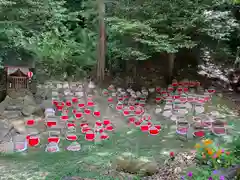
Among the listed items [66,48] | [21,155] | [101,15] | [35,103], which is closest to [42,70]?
[66,48]

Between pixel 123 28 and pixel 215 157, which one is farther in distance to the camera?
pixel 123 28

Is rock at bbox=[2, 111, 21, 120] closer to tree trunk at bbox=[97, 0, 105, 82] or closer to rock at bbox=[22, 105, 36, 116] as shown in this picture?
rock at bbox=[22, 105, 36, 116]

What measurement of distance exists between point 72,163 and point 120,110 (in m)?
3.03

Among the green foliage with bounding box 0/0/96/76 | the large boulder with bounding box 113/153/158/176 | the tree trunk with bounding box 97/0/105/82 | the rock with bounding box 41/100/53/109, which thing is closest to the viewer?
the large boulder with bounding box 113/153/158/176

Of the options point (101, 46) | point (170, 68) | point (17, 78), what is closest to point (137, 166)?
point (17, 78)

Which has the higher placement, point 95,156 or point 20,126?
point 20,126

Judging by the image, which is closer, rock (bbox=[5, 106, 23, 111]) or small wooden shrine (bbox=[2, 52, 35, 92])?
rock (bbox=[5, 106, 23, 111])

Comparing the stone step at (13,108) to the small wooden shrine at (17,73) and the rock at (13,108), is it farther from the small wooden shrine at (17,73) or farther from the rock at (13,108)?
the small wooden shrine at (17,73)

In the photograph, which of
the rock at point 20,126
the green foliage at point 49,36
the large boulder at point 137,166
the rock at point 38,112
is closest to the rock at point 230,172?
the large boulder at point 137,166

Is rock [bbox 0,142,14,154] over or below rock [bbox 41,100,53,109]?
below

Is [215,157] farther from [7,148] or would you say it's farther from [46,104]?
[46,104]

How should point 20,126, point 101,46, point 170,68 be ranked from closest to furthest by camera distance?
point 20,126
point 101,46
point 170,68

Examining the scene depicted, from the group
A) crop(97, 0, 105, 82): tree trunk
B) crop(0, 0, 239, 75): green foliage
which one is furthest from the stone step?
crop(97, 0, 105, 82): tree trunk

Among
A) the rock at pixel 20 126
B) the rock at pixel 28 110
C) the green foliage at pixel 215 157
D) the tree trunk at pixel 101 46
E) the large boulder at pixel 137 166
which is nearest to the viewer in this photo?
the green foliage at pixel 215 157
